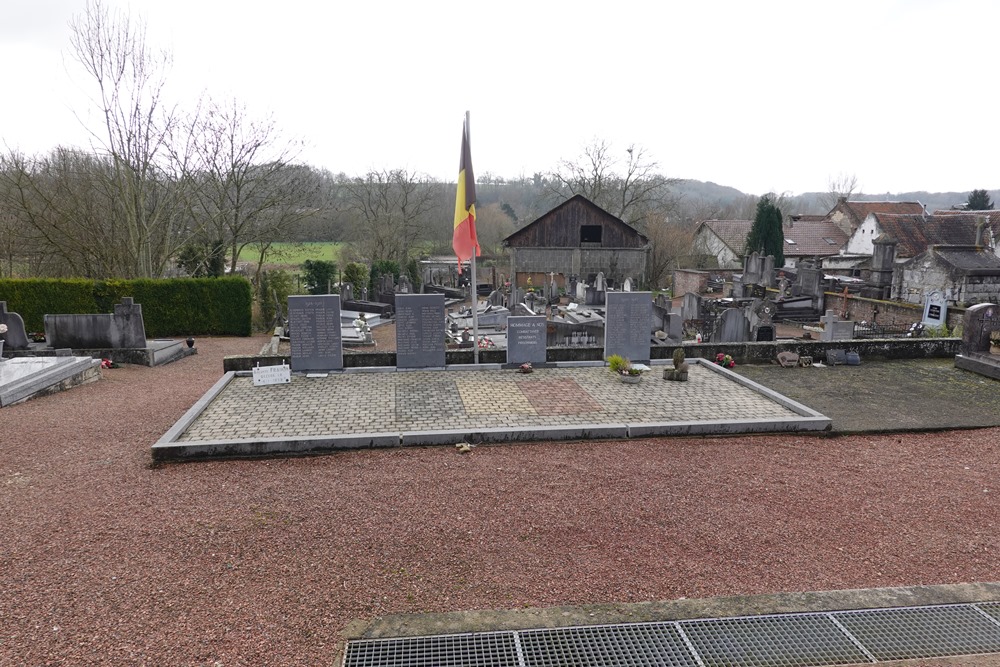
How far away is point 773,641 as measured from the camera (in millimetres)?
4020

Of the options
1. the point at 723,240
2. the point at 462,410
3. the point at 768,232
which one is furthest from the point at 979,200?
the point at 462,410

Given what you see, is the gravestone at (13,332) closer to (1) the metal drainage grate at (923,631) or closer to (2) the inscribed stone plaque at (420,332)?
(2) the inscribed stone plaque at (420,332)

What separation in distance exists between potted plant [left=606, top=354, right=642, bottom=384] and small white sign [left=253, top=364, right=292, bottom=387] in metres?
5.92

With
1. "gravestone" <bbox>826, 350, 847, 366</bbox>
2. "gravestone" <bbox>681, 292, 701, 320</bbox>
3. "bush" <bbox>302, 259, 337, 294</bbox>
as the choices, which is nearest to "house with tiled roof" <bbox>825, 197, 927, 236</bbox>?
"gravestone" <bbox>681, 292, 701, 320</bbox>

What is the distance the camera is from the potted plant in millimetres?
10406

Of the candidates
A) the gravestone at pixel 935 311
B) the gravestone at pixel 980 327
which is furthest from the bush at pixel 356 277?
the gravestone at pixel 980 327

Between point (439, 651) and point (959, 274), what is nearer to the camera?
point (439, 651)

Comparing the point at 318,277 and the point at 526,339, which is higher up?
the point at 318,277

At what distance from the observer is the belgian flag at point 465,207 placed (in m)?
10.6

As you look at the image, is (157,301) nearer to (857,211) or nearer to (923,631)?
(923,631)

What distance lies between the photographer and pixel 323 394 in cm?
954

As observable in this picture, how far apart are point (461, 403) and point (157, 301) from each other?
13608mm

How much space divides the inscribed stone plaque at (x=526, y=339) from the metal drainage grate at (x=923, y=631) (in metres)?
7.54

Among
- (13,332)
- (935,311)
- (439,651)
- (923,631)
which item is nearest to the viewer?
(439,651)
